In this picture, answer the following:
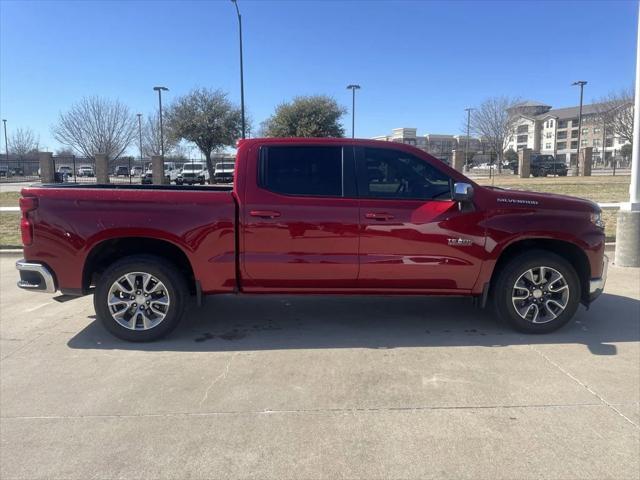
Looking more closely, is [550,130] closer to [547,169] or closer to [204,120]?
[547,169]

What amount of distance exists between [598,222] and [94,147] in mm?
42256

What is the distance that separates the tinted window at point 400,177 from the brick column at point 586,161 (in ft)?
146

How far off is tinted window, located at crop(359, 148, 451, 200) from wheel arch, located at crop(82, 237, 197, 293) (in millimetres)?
1933

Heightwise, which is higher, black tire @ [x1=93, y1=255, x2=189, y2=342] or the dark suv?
the dark suv

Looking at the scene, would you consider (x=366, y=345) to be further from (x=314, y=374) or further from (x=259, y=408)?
(x=259, y=408)

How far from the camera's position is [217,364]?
4.45 meters

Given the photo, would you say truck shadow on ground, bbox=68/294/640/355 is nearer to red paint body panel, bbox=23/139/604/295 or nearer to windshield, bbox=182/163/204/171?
red paint body panel, bbox=23/139/604/295

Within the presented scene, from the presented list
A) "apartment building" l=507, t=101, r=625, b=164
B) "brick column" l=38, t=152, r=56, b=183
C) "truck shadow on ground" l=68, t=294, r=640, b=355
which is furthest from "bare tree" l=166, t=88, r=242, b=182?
"apartment building" l=507, t=101, r=625, b=164

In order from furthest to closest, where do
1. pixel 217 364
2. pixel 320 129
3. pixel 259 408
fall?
pixel 320 129
pixel 217 364
pixel 259 408

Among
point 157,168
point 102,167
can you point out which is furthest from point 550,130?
point 102,167

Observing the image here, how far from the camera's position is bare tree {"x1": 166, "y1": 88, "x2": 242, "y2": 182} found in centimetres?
3828

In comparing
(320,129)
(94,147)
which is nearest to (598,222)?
(320,129)

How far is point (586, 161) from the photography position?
144 feet

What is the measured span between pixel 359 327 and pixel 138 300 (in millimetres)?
2238
